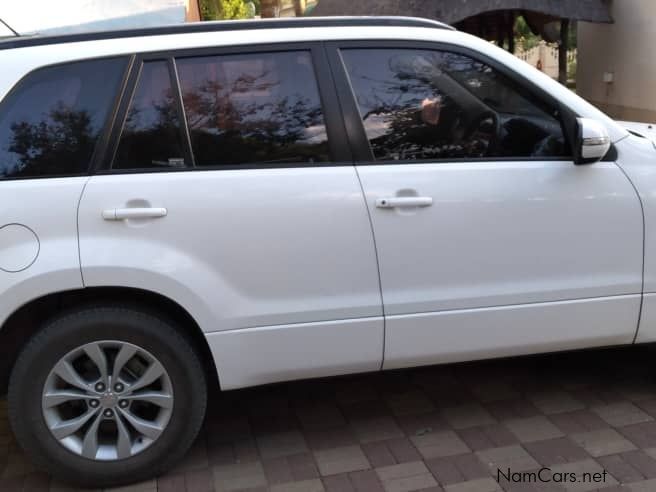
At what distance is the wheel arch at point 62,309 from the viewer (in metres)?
2.83

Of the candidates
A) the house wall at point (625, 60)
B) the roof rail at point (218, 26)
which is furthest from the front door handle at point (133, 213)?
the house wall at point (625, 60)

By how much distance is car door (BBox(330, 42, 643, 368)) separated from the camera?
9.73ft

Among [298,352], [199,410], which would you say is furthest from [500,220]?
[199,410]

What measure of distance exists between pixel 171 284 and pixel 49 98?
Result: 2.91 feet

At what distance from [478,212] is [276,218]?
0.84 metres

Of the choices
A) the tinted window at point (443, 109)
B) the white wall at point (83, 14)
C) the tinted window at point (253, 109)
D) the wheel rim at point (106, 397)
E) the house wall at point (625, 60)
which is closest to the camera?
the wheel rim at point (106, 397)

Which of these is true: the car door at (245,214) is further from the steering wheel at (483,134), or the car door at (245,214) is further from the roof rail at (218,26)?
the steering wheel at (483,134)

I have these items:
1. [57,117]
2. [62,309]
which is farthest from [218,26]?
[62,309]

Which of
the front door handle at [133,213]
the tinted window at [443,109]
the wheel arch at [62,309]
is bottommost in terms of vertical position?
the wheel arch at [62,309]

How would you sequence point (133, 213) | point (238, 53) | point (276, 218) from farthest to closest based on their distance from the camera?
point (238, 53), point (276, 218), point (133, 213)

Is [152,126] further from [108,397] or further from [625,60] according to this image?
[625,60]

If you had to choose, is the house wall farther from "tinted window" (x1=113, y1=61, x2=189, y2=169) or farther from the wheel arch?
the wheel arch

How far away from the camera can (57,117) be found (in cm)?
283

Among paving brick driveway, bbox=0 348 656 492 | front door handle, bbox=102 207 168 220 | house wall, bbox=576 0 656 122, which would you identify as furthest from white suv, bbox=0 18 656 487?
house wall, bbox=576 0 656 122
